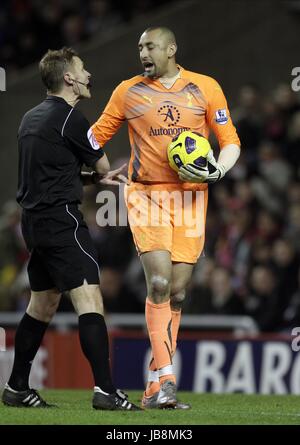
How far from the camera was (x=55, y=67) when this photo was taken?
306 inches

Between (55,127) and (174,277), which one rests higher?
(55,127)

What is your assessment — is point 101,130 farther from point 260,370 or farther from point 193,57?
point 193,57

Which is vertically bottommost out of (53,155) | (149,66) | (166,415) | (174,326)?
(166,415)

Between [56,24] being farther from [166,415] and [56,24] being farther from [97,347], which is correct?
[166,415]

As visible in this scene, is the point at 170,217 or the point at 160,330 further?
the point at 170,217

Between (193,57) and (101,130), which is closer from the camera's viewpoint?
(101,130)

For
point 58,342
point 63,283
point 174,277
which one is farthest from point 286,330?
point 63,283

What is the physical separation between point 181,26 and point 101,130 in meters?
8.99

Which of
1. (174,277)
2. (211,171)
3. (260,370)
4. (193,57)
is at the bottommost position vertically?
(260,370)

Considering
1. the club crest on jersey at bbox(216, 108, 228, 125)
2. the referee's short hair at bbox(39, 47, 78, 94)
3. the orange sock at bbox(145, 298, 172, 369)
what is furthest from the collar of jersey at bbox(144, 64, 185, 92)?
the orange sock at bbox(145, 298, 172, 369)

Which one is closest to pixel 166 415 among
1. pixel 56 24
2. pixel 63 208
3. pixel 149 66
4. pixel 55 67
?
pixel 63 208

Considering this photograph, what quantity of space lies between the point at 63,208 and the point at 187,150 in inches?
37.9

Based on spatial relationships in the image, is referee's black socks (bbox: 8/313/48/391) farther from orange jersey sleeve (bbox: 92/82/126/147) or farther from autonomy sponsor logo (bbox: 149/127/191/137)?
autonomy sponsor logo (bbox: 149/127/191/137)

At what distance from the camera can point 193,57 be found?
17.0 metres
